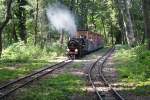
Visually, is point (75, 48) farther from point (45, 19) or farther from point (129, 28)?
point (45, 19)

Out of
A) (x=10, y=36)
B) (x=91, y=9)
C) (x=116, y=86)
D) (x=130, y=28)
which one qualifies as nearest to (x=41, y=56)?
(x=130, y=28)

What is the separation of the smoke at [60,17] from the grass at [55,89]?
2810cm

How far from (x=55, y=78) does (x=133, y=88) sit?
499cm

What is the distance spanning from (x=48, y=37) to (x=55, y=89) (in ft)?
128

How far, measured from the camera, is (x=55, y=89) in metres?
15.9

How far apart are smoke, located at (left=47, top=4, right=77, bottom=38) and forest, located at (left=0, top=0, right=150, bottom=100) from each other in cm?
52

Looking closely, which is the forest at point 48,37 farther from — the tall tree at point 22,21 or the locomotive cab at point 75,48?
the locomotive cab at point 75,48

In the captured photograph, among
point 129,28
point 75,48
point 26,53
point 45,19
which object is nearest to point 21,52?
point 26,53

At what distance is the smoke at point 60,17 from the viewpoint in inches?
1893

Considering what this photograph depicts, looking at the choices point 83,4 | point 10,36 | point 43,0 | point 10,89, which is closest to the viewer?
point 10,89

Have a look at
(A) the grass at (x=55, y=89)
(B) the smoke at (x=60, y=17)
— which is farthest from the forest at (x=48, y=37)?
(A) the grass at (x=55, y=89)

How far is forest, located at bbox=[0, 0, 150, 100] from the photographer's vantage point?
23.3 meters

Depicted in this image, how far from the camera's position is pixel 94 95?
46.8 ft

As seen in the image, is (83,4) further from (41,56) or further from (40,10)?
(41,56)
